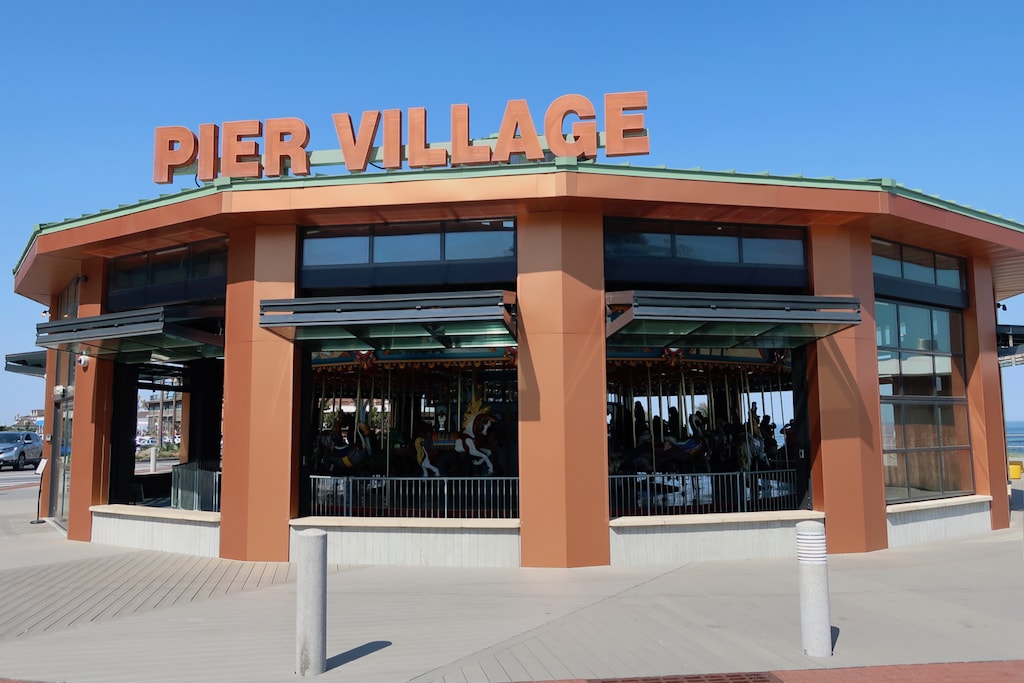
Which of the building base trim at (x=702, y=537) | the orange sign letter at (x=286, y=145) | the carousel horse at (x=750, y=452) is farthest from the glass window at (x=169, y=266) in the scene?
the carousel horse at (x=750, y=452)

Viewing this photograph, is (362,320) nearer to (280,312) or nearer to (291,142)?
(280,312)

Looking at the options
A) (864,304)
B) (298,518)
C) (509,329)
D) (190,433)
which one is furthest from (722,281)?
(190,433)

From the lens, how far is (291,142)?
42.0 ft

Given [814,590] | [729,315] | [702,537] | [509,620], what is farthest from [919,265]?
[509,620]

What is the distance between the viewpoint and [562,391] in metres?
11.3

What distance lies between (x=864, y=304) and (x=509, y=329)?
6.25m

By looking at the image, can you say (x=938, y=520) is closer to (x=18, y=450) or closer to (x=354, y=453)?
(x=354, y=453)

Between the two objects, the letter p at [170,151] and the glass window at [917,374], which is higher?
the letter p at [170,151]

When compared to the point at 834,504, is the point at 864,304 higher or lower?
higher

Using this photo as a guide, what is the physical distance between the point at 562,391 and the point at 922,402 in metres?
7.43

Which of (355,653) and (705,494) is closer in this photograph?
(355,653)

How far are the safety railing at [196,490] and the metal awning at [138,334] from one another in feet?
7.17

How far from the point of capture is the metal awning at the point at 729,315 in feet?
35.5

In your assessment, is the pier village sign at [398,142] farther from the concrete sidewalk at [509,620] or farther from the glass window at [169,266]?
the concrete sidewalk at [509,620]
